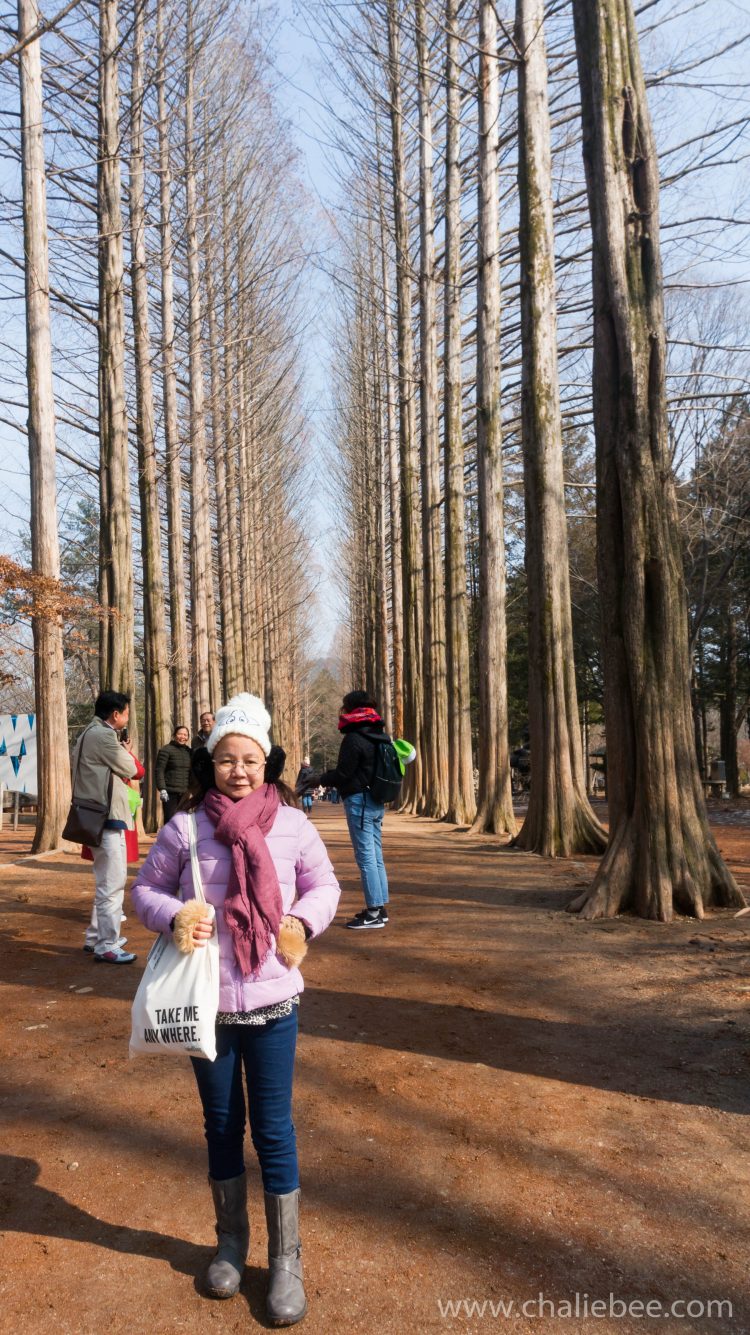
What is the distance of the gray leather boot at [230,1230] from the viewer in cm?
269

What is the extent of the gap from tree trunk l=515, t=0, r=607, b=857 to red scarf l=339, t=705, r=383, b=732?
3894 millimetres

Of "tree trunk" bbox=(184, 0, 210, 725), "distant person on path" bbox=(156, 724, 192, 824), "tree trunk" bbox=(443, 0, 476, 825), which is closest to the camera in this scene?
"distant person on path" bbox=(156, 724, 192, 824)

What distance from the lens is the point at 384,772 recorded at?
23.2ft

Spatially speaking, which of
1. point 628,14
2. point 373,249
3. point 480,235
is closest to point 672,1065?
point 628,14

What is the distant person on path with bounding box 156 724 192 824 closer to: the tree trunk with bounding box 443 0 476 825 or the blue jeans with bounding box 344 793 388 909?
the blue jeans with bounding box 344 793 388 909

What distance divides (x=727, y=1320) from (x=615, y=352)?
6.53 metres

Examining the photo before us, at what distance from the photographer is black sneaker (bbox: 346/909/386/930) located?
7293 millimetres

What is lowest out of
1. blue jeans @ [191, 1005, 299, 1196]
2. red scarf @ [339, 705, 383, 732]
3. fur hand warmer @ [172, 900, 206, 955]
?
blue jeans @ [191, 1005, 299, 1196]

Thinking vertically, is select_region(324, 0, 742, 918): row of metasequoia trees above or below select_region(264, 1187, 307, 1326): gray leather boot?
above

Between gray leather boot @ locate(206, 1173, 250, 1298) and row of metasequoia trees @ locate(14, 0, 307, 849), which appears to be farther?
row of metasequoia trees @ locate(14, 0, 307, 849)

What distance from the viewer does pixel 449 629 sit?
58.9 feet

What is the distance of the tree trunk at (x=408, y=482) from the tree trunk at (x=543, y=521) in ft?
33.7

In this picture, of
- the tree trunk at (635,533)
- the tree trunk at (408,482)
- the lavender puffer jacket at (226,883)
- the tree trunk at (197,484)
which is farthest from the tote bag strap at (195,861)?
the tree trunk at (408,482)

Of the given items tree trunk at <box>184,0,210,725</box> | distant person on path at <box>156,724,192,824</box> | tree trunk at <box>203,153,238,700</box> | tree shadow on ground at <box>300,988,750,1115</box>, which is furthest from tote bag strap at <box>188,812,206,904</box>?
tree trunk at <box>203,153,238,700</box>
